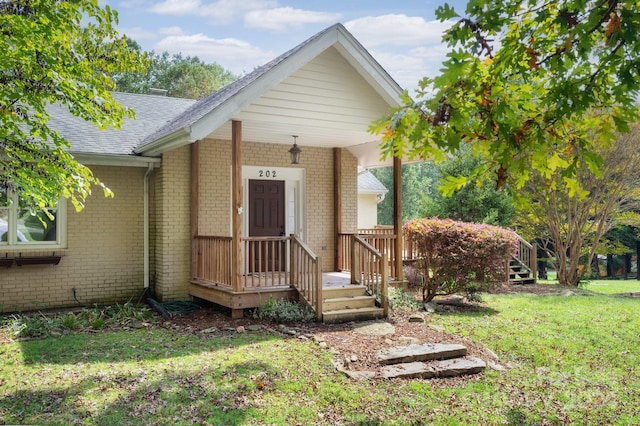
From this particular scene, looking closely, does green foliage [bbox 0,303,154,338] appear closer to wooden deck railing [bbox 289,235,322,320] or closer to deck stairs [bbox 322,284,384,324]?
wooden deck railing [bbox 289,235,322,320]

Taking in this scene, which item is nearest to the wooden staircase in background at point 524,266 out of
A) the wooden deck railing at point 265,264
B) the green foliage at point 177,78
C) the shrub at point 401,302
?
the shrub at point 401,302

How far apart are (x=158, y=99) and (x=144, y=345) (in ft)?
28.3

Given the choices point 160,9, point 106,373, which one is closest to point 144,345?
point 106,373

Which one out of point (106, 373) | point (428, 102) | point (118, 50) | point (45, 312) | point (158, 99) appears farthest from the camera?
point (158, 99)

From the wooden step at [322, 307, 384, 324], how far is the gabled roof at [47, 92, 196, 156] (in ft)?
17.1

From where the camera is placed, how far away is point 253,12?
126 feet

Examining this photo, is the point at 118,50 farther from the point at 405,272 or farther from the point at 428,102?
the point at 405,272

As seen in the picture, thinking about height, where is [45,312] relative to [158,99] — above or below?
below

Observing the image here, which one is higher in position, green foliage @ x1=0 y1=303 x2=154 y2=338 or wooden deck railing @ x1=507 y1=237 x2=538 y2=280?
wooden deck railing @ x1=507 y1=237 x2=538 y2=280

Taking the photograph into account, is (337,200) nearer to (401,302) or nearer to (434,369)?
(401,302)

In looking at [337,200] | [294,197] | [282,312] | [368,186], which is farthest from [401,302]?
[368,186]

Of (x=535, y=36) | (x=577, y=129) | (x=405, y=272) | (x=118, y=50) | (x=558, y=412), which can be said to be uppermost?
(x=118, y=50)

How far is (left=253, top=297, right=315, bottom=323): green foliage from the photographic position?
865 cm

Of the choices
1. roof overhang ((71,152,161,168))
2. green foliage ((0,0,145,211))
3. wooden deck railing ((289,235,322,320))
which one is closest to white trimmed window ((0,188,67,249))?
roof overhang ((71,152,161,168))
